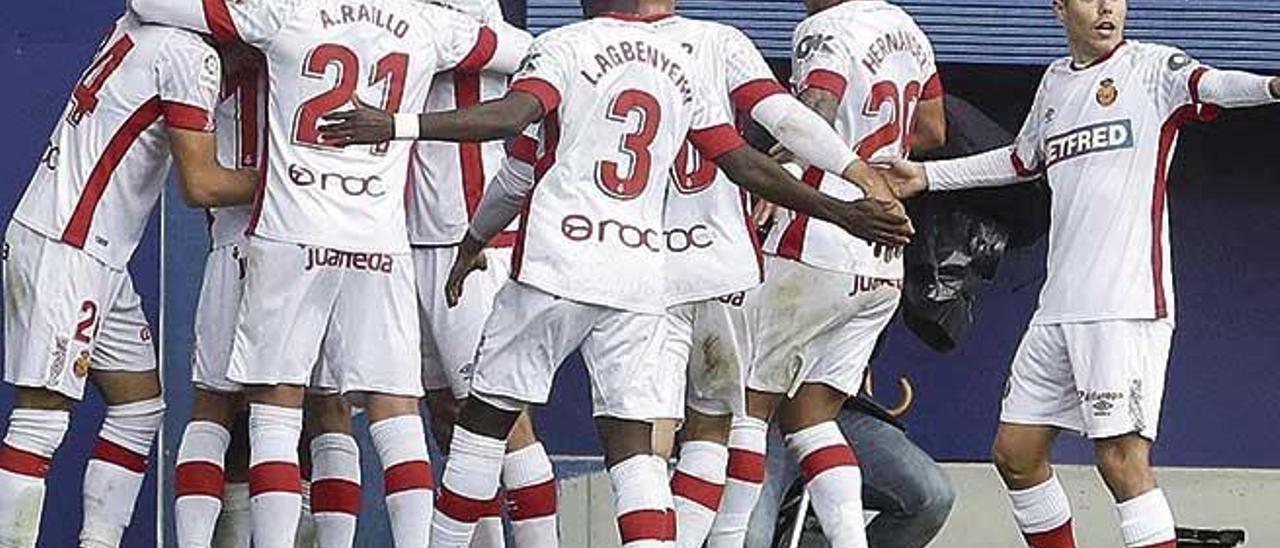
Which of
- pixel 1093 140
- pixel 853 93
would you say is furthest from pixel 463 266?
pixel 1093 140

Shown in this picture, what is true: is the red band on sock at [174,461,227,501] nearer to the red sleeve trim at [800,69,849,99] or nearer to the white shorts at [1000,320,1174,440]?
the red sleeve trim at [800,69,849,99]

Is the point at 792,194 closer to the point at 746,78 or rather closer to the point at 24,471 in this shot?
the point at 746,78

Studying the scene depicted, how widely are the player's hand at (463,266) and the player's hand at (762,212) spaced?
2.66 feet

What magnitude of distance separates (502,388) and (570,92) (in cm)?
79

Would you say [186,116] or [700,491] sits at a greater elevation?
[186,116]

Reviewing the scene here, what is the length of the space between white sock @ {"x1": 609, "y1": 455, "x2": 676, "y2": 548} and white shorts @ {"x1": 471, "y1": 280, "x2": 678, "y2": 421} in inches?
5.4

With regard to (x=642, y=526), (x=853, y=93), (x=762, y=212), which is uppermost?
(x=853, y=93)

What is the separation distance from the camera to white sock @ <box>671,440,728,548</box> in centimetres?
813

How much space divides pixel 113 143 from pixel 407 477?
124 centimetres

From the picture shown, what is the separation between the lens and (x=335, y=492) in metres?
8.22

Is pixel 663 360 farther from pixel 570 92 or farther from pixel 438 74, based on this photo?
pixel 438 74

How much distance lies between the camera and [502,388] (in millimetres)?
7543

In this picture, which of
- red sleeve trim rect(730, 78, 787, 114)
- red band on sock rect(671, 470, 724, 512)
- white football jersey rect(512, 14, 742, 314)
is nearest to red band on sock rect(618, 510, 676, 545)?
white football jersey rect(512, 14, 742, 314)

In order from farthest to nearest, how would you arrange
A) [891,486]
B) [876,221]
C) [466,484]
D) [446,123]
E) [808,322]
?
[891,486]
[808,322]
[466,484]
[446,123]
[876,221]
